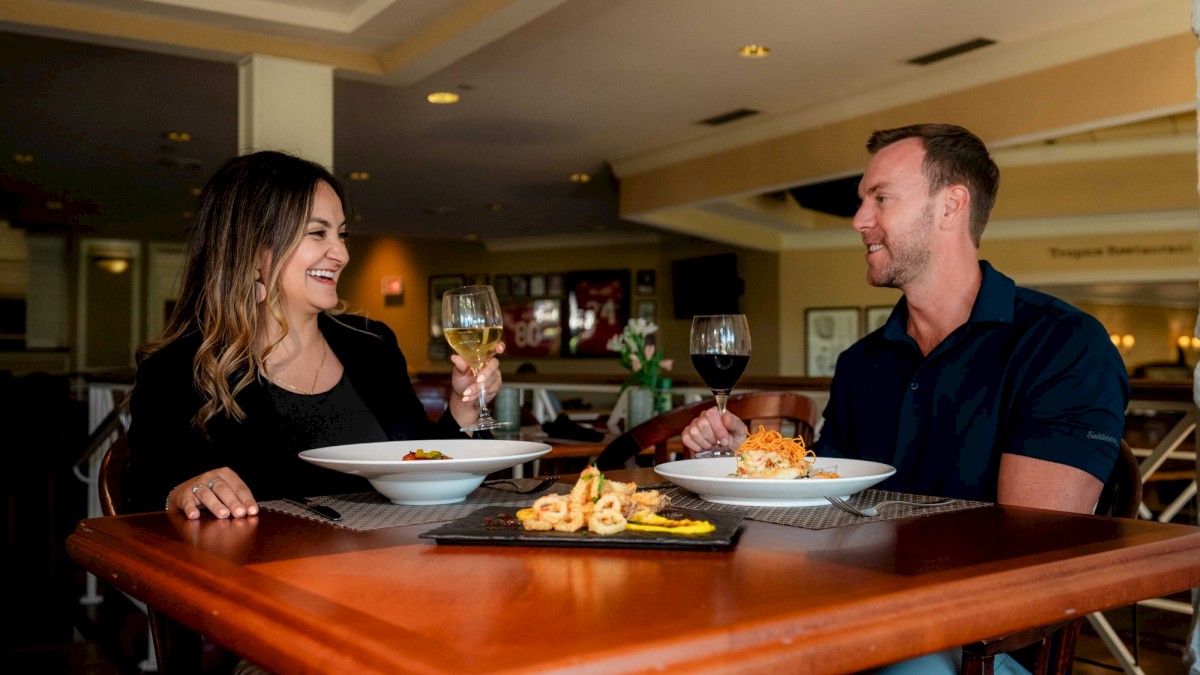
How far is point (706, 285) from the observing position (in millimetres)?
11133

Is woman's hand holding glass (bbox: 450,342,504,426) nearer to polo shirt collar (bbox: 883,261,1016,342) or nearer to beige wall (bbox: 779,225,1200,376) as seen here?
polo shirt collar (bbox: 883,261,1016,342)

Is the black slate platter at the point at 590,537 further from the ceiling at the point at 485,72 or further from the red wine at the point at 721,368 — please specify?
the ceiling at the point at 485,72

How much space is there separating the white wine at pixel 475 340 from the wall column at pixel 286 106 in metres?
3.23

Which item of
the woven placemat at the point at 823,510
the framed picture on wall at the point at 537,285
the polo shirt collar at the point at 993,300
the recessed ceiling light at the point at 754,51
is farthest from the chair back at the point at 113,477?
the framed picture on wall at the point at 537,285

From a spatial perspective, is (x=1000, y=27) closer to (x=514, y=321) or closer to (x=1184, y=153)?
(x=1184, y=153)

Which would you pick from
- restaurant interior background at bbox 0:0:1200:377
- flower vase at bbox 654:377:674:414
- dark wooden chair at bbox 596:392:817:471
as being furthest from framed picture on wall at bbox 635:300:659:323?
dark wooden chair at bbox 596:392:817:471

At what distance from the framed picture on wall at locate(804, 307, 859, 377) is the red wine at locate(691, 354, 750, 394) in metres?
9.02

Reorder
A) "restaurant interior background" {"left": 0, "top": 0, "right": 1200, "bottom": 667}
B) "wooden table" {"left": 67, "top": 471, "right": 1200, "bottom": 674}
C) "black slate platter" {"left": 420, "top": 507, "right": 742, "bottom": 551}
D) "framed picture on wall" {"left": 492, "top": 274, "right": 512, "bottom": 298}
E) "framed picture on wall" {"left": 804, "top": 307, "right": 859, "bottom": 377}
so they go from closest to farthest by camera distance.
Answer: "wooden table" {"left": 67, "top": 471, "right": 1200, "bottom": 674} < "black slate platter" {"left": 420, "top": 507, "right": 742, "bottom": 551} < "restaurant interior background" {"left": 0, "top": 0, "right": 1200, "bottom": 667} < "framed picture on wall" {"left": 804, "top": 307, "right": 859, "bottom": 377} < "framed picture on wall" {"left": 492, "top": 274, "right": 512, "bottom": 298}

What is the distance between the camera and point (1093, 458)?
A: 1.37 meters

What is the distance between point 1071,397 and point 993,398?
135 mm

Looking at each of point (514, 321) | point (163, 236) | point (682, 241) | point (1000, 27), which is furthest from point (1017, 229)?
point (163, 236)

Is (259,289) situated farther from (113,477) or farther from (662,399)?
(662,399)

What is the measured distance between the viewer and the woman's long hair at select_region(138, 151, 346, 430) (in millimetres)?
1805

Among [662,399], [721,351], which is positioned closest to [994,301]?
[721,351]
